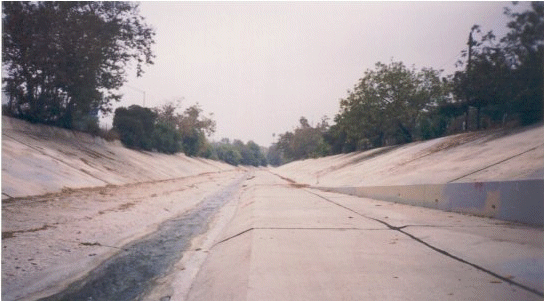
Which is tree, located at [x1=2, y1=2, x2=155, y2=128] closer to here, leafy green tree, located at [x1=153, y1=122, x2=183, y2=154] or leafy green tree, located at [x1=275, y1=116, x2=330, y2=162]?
leafy green tree, located at [x1=153, y1=122, x2=183, y2=154]

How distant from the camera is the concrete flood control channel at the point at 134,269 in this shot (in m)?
3.66

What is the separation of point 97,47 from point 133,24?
11.5 ft

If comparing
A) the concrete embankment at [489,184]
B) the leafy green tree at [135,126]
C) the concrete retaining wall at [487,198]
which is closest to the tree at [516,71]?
the concrete embankment at [489,184]

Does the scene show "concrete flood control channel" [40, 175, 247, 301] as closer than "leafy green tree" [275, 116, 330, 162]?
Yes

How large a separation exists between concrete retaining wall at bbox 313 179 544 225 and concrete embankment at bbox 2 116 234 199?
11.0 meters

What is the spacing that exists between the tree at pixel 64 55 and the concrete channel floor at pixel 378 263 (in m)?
20.5

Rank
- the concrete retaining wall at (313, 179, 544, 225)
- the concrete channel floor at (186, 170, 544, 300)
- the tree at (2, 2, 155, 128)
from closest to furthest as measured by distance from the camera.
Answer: the concrete channel floor at (186, 170, 544, 300)
the concrete retaining wall at (313, 179, 544, 225)
the tree at (2, 2, 155, 128)

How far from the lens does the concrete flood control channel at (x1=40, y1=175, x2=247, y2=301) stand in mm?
3658

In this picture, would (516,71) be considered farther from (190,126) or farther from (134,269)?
(190,126)

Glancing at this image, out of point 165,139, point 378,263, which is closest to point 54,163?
point 378,263

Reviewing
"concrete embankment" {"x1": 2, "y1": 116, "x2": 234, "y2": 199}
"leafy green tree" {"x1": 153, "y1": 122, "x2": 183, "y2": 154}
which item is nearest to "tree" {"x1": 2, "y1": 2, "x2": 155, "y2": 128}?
"concrete embankment" {"x1": 2, "y1": 116, "x2": 234, "y2": 199}

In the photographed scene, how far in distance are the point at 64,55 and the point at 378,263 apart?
2315cm

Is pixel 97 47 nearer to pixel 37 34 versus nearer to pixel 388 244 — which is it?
pixel 37 34

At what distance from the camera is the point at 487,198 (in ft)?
19.0
